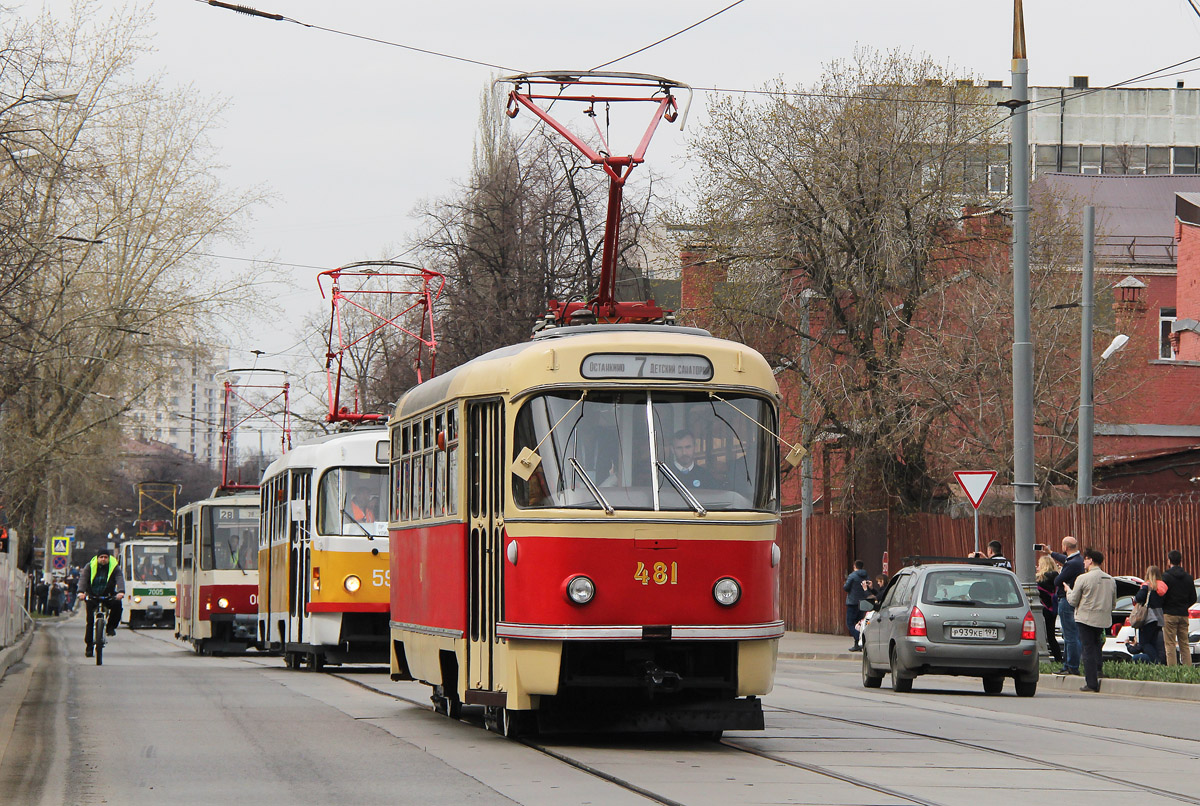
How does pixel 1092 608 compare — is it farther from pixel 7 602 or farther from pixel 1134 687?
pixel 7 602

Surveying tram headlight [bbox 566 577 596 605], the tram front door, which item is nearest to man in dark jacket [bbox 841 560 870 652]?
the tram front door

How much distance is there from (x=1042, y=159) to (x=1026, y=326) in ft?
190

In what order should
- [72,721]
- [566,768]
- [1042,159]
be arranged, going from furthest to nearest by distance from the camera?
[1042,159], [72,721], [566,768]

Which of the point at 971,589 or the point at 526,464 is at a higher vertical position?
the point at 526,464

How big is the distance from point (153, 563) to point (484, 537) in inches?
1776

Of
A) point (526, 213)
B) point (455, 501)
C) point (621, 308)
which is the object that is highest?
point (526, 213)

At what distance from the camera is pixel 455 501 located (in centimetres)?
1381

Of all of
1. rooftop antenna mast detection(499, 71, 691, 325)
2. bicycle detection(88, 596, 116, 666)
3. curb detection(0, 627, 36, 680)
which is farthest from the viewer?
bicycle detection(88, 596, 116, 666)

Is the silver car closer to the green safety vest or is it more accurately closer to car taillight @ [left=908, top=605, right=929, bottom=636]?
car taillight @ [left=908, top=605, right=929, bottom=636]

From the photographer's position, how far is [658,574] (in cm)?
1216

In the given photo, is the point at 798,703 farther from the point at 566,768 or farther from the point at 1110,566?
the point at 1110,566

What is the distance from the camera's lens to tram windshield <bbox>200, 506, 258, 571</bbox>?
3259 centimetres

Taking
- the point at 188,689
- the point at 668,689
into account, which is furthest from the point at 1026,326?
the point at 668,689

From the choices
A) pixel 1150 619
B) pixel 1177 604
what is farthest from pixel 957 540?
pixel 1177 604
